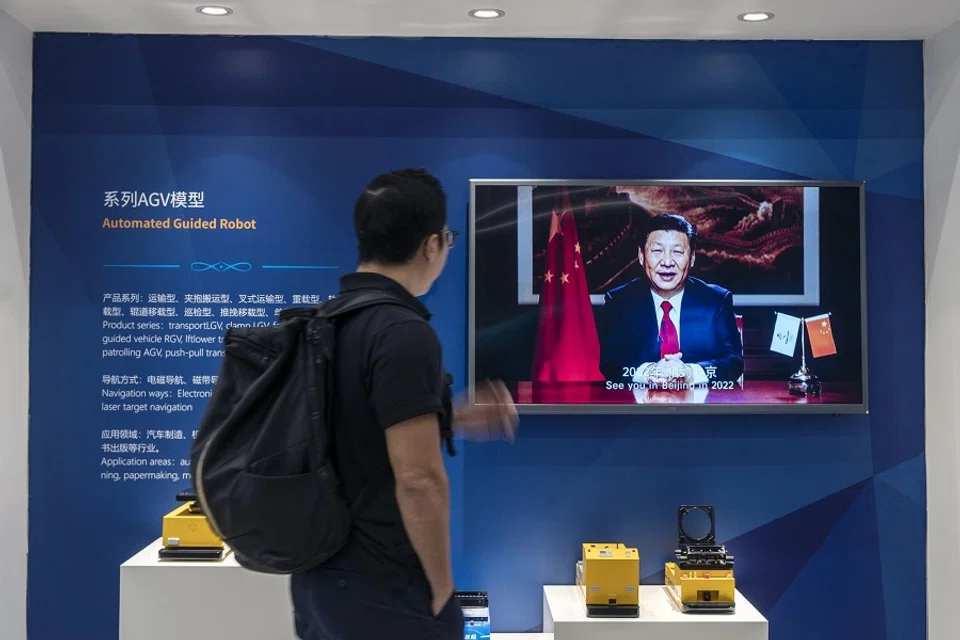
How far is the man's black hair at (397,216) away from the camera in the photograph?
1.69m

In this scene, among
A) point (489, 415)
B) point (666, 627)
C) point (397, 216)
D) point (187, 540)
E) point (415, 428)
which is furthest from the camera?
point (187, 540)

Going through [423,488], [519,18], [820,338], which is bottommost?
[423,488]

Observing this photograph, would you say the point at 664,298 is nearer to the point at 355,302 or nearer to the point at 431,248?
the point at 431,248

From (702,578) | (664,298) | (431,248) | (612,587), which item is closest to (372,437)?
(431,248)

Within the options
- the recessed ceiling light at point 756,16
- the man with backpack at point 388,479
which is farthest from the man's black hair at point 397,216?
the recessed ceiling light at point 756,16

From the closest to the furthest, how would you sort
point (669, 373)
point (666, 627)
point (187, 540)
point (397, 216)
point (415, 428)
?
point (415, 428), point (397, 216), point (666, 627), point (187, 540), point (669, 373)

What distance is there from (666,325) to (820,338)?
56 cm

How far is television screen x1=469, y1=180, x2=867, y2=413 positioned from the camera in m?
3.42

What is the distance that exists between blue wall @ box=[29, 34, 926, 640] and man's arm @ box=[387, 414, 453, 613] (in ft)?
6.30

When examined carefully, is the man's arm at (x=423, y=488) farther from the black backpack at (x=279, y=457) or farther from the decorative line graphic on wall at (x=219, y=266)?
the decorative line graphic on wall at (x=219, y=266)

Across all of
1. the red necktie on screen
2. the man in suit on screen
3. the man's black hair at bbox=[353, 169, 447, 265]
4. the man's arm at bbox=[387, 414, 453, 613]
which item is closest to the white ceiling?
the man in suit on screen

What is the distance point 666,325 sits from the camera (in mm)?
3422

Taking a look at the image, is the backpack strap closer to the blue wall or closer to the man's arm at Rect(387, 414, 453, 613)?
the man's arm at Rect(387, 414, 453, 613)

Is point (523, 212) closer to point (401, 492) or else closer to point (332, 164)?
point (332, 164)
